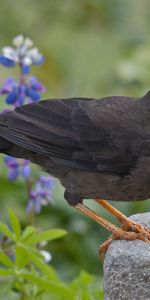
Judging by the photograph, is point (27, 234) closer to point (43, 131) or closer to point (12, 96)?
point (43, 131)

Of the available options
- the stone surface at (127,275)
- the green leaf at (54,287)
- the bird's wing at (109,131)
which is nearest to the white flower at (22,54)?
the bird's wing at (109,131)

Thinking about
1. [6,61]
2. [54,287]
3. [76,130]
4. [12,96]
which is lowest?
[54,287]

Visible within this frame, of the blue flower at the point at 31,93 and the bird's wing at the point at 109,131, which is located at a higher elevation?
the blue flower at the point at 31,93

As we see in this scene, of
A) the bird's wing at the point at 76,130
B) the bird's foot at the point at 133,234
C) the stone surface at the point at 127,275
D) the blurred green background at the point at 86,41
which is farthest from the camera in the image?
the blurred green background at the point at 86,41

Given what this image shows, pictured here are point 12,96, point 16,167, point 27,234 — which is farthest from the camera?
point 16,167

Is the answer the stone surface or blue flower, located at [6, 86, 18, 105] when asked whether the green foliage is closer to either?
the stone surface

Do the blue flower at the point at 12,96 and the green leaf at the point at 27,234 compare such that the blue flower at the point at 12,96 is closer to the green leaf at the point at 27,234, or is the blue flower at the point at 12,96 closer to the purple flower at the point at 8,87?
the purple flower at the point at 8,87

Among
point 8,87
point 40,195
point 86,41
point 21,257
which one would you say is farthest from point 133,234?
point 86,41

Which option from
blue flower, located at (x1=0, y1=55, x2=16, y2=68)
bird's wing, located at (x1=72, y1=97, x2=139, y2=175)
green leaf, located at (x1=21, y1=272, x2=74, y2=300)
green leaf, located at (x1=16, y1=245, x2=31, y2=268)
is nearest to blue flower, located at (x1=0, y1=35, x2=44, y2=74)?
blue flower, located at (x1=0, y1=55, x2=16, y2=68)
